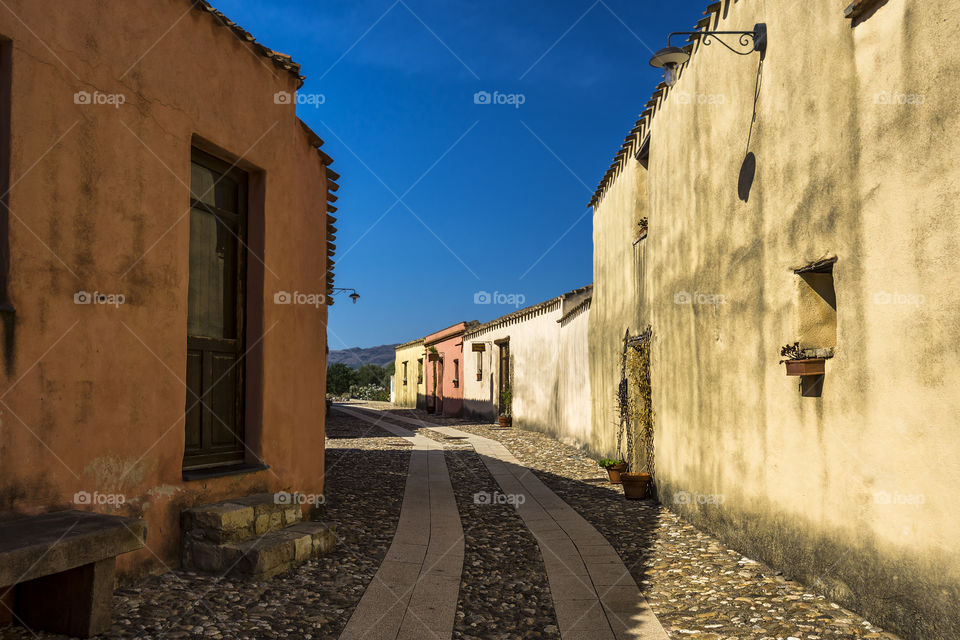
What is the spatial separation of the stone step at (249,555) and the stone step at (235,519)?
0.17 feet

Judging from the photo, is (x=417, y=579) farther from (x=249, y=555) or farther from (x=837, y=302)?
(x=837, y=302)

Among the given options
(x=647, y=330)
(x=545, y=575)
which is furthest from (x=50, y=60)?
(x=647, y=330)

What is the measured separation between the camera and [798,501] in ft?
14.9

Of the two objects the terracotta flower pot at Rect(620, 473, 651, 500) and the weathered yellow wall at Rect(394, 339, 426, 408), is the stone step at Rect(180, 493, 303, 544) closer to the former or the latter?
the terracotta flower pot at Rect(620, 473, 651, 500)

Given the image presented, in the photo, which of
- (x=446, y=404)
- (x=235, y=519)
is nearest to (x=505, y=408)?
(x=446, y=404)

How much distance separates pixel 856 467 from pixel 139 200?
4.83 meters

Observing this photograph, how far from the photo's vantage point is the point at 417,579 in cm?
470

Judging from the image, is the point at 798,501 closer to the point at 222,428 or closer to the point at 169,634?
the point at 169,634

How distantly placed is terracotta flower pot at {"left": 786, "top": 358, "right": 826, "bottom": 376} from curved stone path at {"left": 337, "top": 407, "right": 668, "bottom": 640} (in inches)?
72.2
